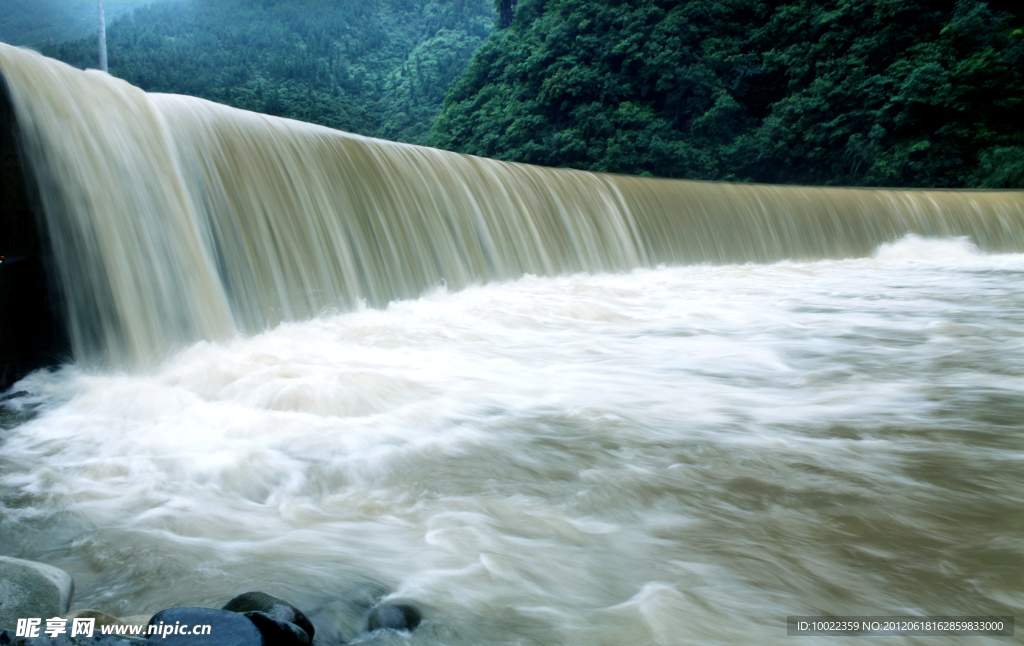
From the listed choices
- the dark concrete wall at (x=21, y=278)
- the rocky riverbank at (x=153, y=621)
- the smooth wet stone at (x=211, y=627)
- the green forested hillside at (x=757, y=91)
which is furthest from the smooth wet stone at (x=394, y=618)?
the green forested hillside at (x=757, y=91)

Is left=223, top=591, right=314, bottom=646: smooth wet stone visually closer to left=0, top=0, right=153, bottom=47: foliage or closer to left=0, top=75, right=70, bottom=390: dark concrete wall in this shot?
left=0, top=75, right=70, bottom=390: dark concrete wall

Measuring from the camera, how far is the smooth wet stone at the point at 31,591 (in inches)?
58.5

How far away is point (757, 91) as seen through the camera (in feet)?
79.2

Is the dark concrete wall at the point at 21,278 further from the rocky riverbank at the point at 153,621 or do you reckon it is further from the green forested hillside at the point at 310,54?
the green forested hillside at the point at 310,54

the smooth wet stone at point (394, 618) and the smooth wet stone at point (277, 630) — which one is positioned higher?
the smooth wet stone at point (277, 630)

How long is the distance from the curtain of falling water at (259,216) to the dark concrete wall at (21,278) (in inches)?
3.5

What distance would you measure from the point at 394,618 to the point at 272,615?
0.99 ft

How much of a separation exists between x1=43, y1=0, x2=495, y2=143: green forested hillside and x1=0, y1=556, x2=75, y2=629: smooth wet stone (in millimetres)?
40056

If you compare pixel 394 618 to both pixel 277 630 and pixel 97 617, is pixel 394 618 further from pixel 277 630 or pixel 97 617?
pixel 97 617

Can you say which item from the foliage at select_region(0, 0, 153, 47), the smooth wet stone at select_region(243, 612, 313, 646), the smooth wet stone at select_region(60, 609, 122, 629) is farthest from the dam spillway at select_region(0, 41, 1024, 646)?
the foliage at select_region(0, 0, 153, 47)

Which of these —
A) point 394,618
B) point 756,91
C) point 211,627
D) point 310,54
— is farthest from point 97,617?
point 310,54

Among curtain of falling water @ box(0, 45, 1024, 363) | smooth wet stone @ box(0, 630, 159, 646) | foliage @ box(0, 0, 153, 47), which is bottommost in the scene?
foliage @ box(0, 0, 153, 47)

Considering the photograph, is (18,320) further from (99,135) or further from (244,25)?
(244,25)

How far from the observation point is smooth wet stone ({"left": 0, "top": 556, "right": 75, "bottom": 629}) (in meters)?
1.49
